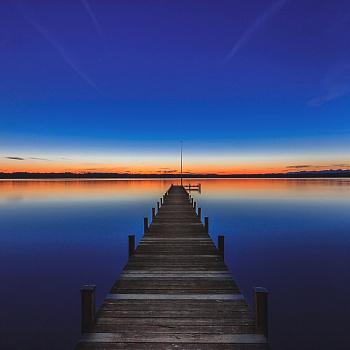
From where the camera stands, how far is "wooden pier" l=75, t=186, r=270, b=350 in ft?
12.1

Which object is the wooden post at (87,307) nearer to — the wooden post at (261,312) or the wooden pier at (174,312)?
the wooden pier at (174,312)

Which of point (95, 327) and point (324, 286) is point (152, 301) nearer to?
point (95, 327)

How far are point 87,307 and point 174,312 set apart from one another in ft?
5.57

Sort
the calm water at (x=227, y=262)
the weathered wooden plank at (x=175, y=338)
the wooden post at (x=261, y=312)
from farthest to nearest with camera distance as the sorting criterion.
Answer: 1. the calm water at (x=227, y=262)
2. the wooden post at (x=261, y=312)
3. the weathered wooden plank at (x=175, y=338)

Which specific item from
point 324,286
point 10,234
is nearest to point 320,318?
point 324,286

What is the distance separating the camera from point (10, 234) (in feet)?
58.0

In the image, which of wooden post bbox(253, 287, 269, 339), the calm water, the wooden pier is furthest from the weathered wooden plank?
the calm water

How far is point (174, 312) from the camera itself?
4.39 meters

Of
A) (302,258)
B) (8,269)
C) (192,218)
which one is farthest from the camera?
(192,218)

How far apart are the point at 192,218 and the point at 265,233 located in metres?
7.52

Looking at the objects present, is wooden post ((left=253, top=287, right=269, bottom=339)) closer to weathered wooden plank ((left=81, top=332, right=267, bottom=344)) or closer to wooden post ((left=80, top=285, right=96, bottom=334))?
weathered wooden plank ((left=81, top=332, right=267, bottom=344))

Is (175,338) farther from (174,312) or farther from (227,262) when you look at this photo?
(227,262)

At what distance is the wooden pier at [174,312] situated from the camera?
3673 millimetres

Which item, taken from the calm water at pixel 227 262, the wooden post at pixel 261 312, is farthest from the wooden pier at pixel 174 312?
the calm water at pixel 227 262
